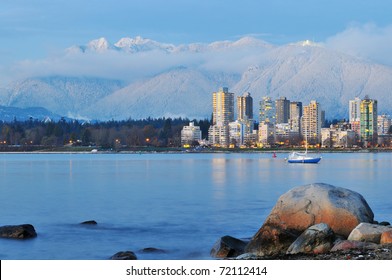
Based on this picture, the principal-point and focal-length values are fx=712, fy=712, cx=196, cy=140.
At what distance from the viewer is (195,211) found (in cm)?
3994

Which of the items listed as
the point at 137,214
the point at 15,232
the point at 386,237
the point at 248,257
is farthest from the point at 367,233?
the point at 137,214

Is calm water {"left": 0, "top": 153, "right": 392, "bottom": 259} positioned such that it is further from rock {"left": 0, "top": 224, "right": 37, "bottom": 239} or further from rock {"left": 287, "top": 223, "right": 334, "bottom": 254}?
rock {"left": 287, "top": 223, "right": 334, "bottom": 254}

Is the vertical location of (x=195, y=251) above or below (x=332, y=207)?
below

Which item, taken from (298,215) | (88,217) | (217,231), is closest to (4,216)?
(88,217)

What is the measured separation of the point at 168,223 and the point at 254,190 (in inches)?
947

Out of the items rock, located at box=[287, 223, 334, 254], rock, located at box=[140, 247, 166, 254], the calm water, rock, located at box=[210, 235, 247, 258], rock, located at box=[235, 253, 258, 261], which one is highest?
rock, located at box=[287, 223, 334, 254]

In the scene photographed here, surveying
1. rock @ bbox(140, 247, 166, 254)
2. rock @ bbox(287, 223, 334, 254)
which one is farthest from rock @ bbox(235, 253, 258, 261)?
rock @ bbox(140, 247, 166, 254)

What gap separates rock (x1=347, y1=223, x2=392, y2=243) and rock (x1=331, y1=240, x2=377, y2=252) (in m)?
0.82

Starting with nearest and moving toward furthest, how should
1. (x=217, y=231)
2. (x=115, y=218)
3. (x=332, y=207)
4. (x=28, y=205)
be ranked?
(x=332, y=207) → (x=217, y=231) → (x=115, y=218) → (x=28, y=205)

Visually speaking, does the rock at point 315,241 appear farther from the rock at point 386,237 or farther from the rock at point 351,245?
the rock at point 386,237

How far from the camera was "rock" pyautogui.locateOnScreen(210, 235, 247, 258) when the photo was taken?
2177cm
